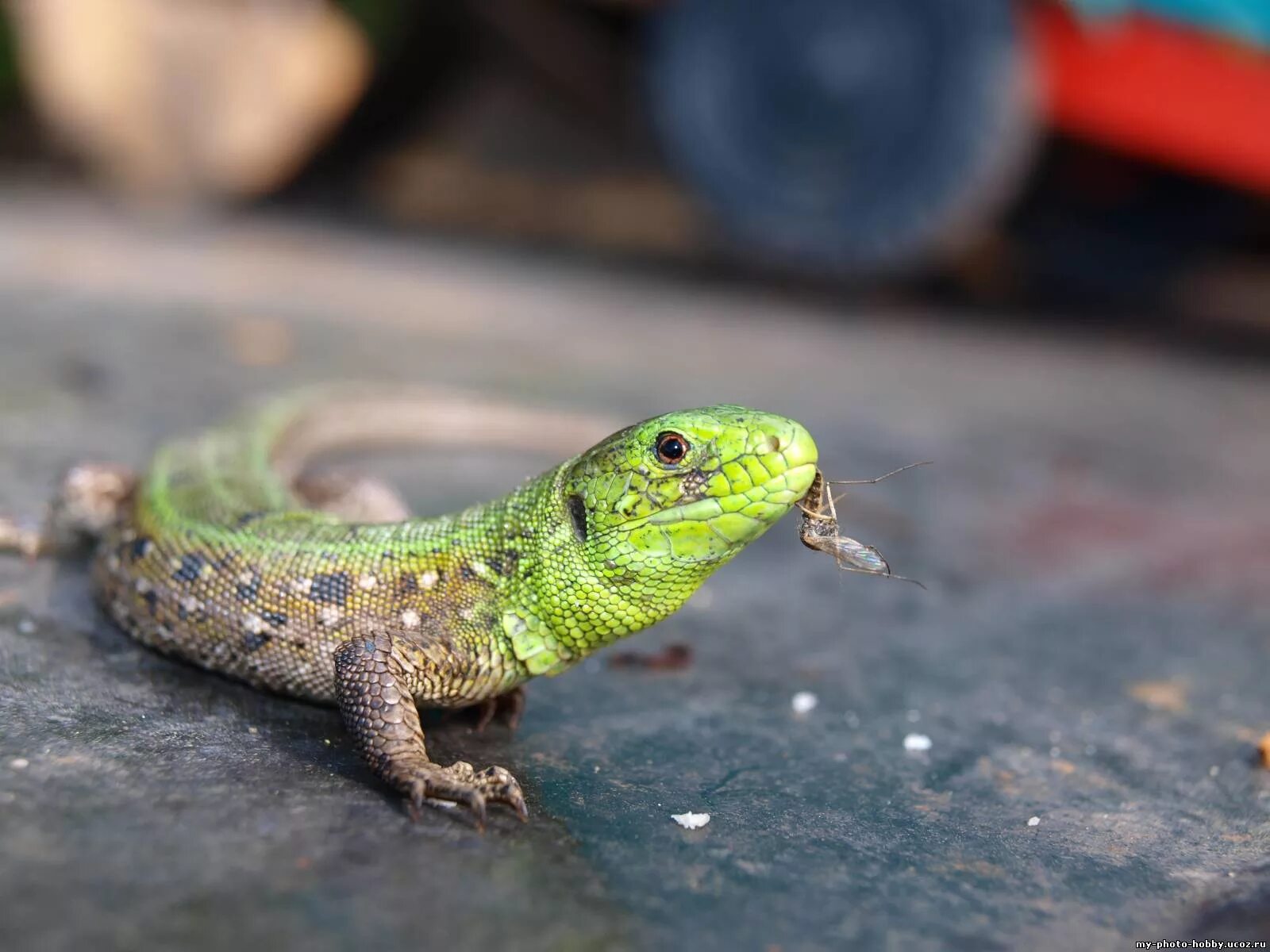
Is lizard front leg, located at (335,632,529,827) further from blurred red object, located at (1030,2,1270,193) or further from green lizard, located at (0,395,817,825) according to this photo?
blurred red object, located at (1030,2,1270,193)

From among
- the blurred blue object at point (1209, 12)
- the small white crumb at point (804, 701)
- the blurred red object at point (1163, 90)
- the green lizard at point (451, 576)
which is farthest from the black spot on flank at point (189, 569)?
the blurred red object at point (1163, 90)

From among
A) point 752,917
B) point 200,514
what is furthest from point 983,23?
point 752,917

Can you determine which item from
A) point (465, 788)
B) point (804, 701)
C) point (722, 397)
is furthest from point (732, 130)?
point (465, 788)

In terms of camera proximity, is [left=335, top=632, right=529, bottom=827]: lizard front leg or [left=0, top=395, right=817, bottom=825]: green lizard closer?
[left=335, top=632, right=529, bottom=827]: lizard front leg

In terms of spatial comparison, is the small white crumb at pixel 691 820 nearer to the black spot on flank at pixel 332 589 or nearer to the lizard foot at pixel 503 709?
the lizard foot at pixel 503 709

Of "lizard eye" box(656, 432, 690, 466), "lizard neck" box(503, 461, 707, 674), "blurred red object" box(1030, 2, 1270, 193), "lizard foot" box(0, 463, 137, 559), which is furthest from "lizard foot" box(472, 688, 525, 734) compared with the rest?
"blurred red object" box(1030, 2, 1270, 193)

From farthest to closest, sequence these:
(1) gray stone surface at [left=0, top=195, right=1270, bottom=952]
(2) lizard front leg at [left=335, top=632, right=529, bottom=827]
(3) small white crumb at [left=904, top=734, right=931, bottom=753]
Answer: (3) small white crumb at [left=904, top=734, right=931, bottom=753] < (2) lizard front leg at [left=335, top=632, right=529, bottom=827] < (1) gray stone surface at [left=0, top=195, right=1270, bottom=952]

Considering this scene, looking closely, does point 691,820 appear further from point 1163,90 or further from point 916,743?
point 1163,90
